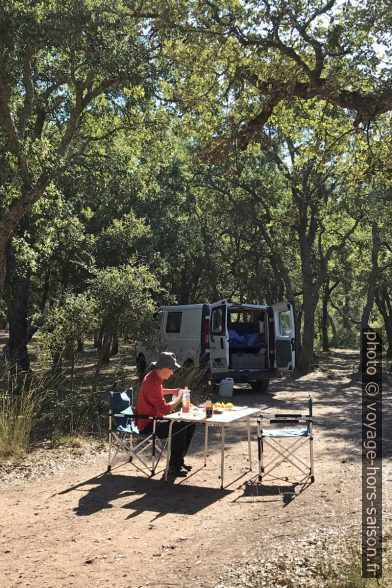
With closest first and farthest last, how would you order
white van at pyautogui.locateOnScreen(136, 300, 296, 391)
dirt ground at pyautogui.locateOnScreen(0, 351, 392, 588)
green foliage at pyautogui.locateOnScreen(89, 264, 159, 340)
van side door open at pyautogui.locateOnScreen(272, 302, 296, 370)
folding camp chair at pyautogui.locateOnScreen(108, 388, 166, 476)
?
dirt ground at pyautogui.locateOnScreen(0, 351, 392, 588) < folding camp chair at pyautogui.locateOnScreen(108, 388, 166, 476) < green foliage at pyautogui.locateOnScreen(89, 264, 159, 340) < white van at pyautogui.locateOnScreen(136, 300, 296, 391) < van side door open at pyautogui.locateOnScreen(272, 302, 296, 370)

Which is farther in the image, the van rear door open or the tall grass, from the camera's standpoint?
the van rear door open

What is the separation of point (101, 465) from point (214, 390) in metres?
6.24

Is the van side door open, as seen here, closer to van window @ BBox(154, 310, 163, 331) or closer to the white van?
the white van

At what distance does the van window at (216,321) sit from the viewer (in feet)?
43.7

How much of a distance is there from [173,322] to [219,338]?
210 cm

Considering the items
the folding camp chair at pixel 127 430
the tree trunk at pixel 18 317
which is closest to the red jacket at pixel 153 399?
the folding camp chair at pixel 127 430

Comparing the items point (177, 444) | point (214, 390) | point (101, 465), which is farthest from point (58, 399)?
point (214, 390)

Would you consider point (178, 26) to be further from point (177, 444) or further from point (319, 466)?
point (319, 466)

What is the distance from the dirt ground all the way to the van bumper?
16.0 feet

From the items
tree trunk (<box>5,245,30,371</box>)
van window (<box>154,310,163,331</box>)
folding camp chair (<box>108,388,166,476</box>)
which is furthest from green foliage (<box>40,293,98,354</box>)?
tree trunk (<box>5,245,30,371</box>)

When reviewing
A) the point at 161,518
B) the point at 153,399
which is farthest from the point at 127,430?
the point at 161,518

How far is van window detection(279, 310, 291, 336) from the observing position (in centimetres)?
1406

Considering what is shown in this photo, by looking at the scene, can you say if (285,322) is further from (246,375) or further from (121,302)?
(121,302)

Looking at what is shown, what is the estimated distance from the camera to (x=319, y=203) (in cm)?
2159
